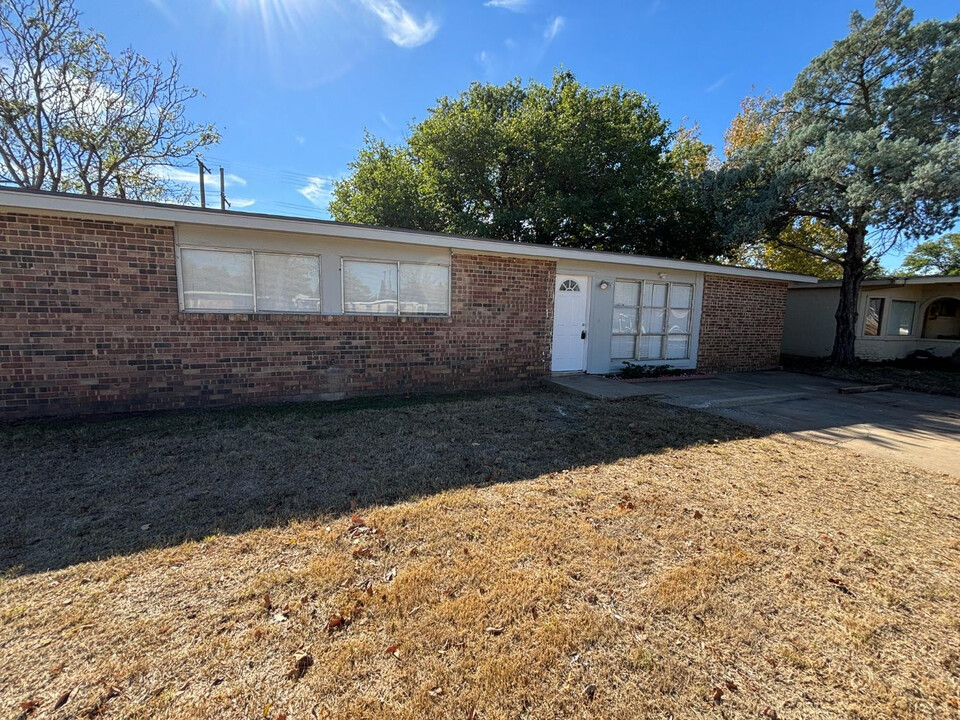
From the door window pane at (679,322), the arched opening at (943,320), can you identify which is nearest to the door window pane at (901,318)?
the arched opening at (943,320)

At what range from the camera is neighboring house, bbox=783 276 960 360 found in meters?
14.9

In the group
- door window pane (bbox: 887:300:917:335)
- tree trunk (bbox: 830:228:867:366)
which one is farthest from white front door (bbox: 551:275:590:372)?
door window pane (bbox: 887:300:917:335)

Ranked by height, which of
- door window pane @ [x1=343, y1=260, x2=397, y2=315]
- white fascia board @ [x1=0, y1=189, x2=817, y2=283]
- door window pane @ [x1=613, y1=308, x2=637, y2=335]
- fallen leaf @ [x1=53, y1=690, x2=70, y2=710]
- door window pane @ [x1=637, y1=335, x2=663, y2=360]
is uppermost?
white fascia board @ [x1=0, y1=189, x2=817, y2=283]

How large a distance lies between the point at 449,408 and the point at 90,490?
4.19 meters

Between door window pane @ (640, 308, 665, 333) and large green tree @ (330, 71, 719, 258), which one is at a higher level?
large green tree @ (330, 71, 719, 258)

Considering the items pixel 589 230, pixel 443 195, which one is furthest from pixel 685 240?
pixel 443 195

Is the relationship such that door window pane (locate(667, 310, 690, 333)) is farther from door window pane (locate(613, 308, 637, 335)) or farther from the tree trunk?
the tree trunk

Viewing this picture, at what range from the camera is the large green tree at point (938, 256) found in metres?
23.4

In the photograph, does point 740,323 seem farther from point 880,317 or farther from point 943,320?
point 943,320

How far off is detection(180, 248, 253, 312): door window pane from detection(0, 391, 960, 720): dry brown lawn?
2.47m

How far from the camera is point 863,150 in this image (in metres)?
11.3

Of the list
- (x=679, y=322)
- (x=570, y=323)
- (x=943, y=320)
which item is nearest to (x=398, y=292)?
→ (x=570, y=323)

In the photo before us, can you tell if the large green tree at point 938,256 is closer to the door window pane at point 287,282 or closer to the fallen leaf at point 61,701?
the door window pane at point 287,282

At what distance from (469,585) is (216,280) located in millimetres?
6057
